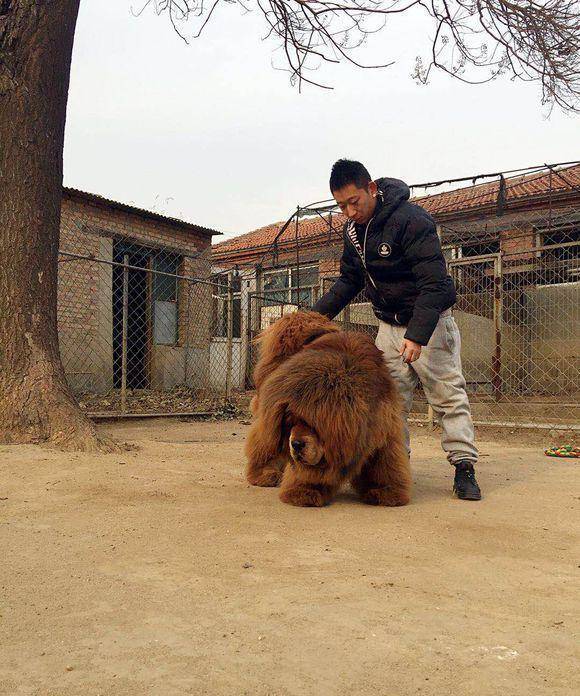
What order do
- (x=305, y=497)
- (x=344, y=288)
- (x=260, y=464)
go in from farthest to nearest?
(x=344, y=288)
(x=260, y=464)
(x=305, y=497)

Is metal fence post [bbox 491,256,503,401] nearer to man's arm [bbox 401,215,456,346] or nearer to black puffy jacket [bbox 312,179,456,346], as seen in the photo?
black puffy jacket [bbox 312,179,456,346]

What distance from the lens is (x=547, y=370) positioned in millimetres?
10492

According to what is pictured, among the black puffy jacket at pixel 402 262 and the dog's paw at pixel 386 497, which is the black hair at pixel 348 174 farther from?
the dog's paw at pixel 386 497

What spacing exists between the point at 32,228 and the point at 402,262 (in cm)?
271

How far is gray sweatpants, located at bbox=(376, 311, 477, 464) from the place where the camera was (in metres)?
3.54

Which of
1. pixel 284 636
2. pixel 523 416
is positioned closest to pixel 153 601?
pixel 284 636

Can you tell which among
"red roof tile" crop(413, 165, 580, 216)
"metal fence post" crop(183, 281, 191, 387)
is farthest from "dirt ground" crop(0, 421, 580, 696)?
"red roof tile" crop(413, 165, 580, 216)

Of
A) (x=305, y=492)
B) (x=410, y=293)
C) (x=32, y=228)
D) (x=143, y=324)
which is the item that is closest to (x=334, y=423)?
(x=305, y=492)

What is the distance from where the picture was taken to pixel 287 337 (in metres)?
3.57

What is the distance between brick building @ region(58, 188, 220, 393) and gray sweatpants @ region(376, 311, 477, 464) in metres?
7.61

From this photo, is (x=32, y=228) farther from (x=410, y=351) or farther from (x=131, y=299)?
(x=131, y=299)

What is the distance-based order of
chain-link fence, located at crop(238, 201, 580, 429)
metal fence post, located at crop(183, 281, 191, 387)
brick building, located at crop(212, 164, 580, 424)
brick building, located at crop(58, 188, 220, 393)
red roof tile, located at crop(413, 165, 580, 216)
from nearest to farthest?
chain-link fence, located at crop(238, 201, 580, 429), brick building, located at crop(212, 164, 580, 424), brick building, located at crop(58, 188, 220, 393), metal fence post, located at crop(183, 281, 191, 387), red roof tile, located at crop(413, 165, 580, 216)

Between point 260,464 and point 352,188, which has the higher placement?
point 352,188

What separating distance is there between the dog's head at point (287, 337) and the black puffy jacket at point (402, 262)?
40 cm
